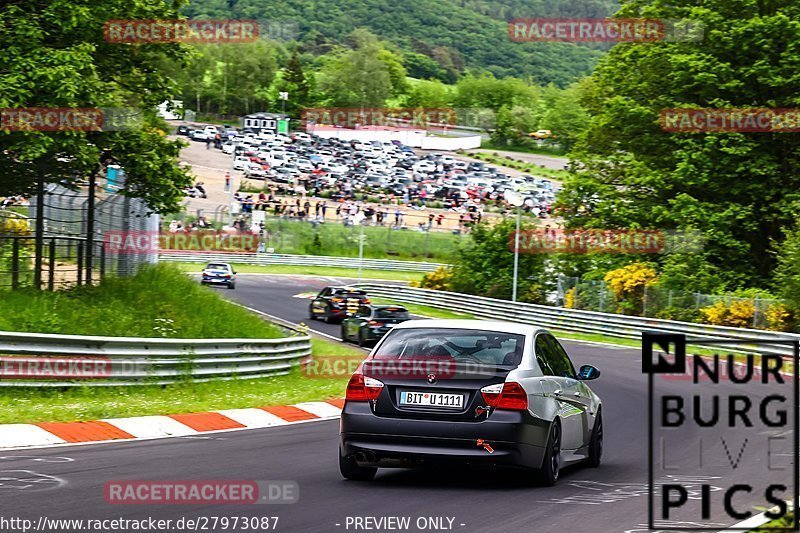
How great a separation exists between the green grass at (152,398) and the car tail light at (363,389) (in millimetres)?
5272

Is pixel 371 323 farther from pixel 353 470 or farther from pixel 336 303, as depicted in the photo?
pixel 353 470

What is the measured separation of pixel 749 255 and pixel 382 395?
3703cm

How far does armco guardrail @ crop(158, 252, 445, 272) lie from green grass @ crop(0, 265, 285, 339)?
49082 millimetres

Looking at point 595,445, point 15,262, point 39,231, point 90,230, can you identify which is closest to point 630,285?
point 90,230

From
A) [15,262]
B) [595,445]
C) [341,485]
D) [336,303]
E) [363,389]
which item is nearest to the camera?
[341,485]

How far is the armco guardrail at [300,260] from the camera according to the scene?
76000 mm

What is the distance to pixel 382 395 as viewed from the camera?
9.95 metres

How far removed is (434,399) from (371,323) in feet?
81.5

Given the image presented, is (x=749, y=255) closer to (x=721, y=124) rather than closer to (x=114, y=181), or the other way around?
(x=721, y=124)

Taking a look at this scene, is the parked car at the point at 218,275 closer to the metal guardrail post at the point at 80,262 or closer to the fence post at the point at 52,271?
the metal guardrail post at the point at 80,262

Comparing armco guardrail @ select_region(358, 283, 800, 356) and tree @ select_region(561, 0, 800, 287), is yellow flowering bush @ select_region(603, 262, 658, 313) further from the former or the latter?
tree @ select_region(561, 0, 800, 287)

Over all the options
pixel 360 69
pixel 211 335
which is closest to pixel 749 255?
pixel 211 335

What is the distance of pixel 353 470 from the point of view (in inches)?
402

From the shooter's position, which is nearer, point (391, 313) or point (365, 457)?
point (365, 457)
